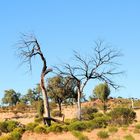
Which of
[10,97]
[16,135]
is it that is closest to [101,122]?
[16,135]

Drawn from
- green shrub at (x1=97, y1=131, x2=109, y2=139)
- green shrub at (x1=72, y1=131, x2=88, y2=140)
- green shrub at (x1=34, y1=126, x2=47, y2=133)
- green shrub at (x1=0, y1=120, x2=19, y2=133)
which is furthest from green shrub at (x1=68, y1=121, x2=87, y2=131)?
green shrub at (x1=0, y1=120, x2=19, y2=133)

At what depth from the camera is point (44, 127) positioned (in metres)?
31.1

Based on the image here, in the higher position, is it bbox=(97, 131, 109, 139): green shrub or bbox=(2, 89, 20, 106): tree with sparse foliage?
bbox=(2, 89, 20, 106): tree with sparse foliage

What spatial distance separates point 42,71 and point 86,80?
745cm

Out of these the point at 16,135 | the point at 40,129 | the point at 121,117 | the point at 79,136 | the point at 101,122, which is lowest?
the point at 79,136

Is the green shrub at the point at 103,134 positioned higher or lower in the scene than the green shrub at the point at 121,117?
lower

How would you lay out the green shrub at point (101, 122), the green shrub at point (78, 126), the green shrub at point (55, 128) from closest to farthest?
1. the green shrub at point (55, 128)
2. the green shrub at point (78, 126)
3. the green shrub at point (101, 122)

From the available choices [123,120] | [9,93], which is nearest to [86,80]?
[123,120]

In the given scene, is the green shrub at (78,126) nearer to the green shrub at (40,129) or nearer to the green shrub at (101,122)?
the green shrub at (101,122)

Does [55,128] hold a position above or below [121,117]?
below

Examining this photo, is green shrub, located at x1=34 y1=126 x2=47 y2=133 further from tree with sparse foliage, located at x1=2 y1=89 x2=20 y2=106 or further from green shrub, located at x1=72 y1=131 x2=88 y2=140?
tree with sparse foliage, located at x1=2 y1=89 x2=20 y2=106

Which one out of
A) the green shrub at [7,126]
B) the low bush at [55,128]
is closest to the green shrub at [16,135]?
the low bush at [55,128]

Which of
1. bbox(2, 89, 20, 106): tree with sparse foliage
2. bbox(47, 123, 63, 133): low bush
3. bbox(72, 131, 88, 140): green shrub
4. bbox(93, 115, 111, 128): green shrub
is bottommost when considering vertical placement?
bbox(72, 131, 88, 140): green shrub

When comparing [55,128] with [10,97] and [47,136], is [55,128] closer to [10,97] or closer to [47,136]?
[47,136]
